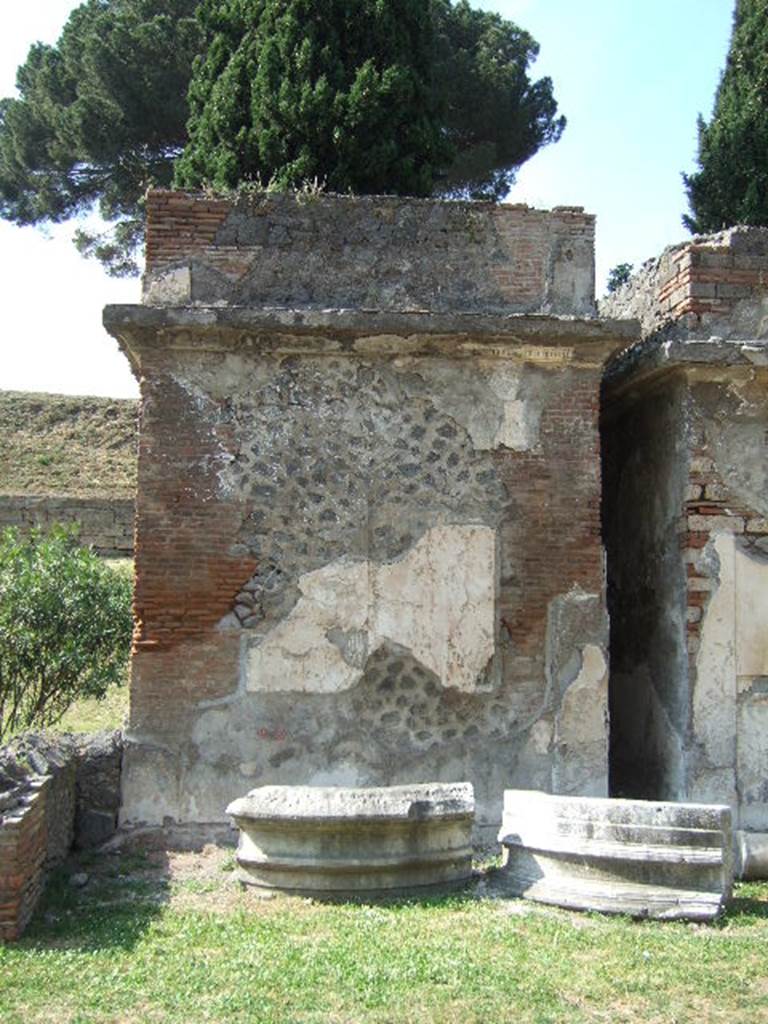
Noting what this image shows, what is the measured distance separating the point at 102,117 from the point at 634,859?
15.5m

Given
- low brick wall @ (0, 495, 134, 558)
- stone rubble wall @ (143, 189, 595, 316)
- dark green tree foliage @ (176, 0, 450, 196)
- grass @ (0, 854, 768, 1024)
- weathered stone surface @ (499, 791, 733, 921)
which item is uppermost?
dark green tree foliage @ (176, 0, 450, 196)

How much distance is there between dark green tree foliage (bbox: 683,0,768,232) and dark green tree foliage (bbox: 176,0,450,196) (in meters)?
3.97

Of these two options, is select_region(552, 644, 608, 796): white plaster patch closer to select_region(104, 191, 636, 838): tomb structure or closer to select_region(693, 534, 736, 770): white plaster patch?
select_region(104, 191, 636, 838): tomb structure

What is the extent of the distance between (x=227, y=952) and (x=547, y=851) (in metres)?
1.61

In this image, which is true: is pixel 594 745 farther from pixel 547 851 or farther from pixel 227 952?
pixel 227 952

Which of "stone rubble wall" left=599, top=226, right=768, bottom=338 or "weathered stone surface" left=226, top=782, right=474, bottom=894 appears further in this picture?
"stone rubble wall" left=599, top=226, right=768, bottom=338

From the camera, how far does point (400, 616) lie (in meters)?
6.72

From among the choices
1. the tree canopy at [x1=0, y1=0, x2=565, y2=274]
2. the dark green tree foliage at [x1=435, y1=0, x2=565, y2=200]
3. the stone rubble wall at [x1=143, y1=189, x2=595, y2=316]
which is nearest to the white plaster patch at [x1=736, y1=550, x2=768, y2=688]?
the stone rubble wall at [x1=143, y1=189, x2=595, y2=316]

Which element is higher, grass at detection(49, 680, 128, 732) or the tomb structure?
the tomb structure

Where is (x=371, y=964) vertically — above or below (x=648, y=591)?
below

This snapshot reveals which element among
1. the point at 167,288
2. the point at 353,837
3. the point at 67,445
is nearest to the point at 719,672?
the point at 353,837

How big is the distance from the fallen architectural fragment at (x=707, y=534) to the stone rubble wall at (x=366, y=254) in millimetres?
672

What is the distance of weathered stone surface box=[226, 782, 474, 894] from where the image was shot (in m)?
5.40

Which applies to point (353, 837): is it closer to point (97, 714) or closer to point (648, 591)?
point (648, 591)
